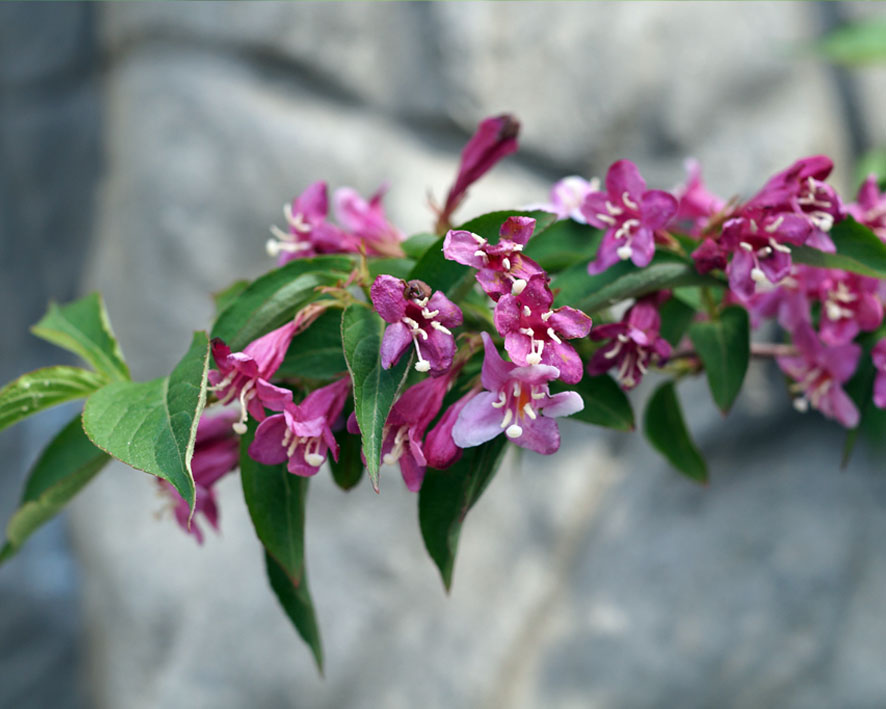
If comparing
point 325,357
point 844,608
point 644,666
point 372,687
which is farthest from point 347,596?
point 325,357

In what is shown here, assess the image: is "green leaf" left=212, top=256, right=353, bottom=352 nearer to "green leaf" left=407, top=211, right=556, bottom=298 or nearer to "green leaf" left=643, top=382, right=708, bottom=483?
"green leaf" left=407, top=211, right=556, bottom=298

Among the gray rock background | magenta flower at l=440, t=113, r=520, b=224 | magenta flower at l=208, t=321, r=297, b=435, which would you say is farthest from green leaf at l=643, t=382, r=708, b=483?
the gray rock background

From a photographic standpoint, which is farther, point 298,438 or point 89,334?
point 89,334

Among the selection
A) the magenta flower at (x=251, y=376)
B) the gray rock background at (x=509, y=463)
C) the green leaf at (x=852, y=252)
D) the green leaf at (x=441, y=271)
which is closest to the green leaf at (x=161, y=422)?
the magenta flower at (x=251, y=376)

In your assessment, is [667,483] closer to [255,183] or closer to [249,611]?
[249,611]

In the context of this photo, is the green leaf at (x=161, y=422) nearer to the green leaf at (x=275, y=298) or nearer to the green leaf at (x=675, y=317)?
the green leaf at (x=275, y=298)

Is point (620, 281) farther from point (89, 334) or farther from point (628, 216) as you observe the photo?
point (89, 334)

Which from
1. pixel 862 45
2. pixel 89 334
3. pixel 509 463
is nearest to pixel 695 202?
pixel 89 334
